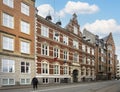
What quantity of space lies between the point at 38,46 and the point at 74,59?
19.7 meters

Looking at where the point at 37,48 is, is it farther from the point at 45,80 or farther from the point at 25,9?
the point at 25,9

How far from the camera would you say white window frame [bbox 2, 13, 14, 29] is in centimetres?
3966

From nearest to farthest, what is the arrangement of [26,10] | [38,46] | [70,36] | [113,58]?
[26,10] < [38,46] < [70,36] < [113,58]

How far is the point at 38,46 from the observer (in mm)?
48750

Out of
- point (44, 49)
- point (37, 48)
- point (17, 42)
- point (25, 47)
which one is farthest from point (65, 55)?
point (17, 42)

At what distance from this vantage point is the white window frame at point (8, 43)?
39219mm

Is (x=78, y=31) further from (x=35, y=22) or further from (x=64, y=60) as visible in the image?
(x=35, y=22)

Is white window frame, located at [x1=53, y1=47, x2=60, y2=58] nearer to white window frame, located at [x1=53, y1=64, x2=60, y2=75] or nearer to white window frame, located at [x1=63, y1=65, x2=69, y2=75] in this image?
white window frame, located at [x1=53, y1=64, x2=60, y2=75]

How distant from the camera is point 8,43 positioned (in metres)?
40.1

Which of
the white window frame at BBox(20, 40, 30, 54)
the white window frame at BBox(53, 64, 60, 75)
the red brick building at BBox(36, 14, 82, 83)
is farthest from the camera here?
the white window frame at BBox(53, 64, 60, 75)

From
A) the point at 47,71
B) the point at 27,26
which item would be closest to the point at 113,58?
the point at 47,71

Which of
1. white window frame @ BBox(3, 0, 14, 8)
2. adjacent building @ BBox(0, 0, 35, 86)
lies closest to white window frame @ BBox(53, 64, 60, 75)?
adjacent building @ BBox(0, 0, 35, 86)

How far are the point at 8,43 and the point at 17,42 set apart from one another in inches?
90.8

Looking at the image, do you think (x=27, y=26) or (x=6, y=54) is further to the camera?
(x=27, y=26)
